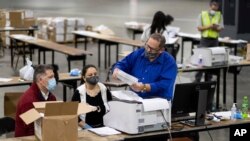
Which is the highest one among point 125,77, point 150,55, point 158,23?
point 158,23

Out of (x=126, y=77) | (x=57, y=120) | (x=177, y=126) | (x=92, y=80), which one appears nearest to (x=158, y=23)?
(x=92, y=80)

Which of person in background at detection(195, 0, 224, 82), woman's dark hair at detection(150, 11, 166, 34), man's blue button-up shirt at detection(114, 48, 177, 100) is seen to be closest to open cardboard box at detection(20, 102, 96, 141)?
man's blue button-up shirt at detection(114, 48, 177, 100)

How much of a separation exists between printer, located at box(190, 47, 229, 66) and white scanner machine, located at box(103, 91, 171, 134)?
383 centimetres

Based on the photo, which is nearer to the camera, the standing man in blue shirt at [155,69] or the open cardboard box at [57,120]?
the open cardboard box at [57,120]

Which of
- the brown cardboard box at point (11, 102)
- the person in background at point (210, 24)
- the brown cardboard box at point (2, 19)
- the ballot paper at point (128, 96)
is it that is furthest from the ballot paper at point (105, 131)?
the brown cardboard box at point (2, 19)

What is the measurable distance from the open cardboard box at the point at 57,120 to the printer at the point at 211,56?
4.40 metres

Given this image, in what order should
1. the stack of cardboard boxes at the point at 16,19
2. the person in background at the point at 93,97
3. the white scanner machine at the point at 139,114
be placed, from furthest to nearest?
the stack of cardboard boxes at the point at 16,19
the person in background at the point at 93,97
the white scanner machine at the point at 139,114

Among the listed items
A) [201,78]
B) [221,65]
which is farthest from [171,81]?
[201,78]

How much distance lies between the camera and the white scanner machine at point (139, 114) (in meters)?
4.18

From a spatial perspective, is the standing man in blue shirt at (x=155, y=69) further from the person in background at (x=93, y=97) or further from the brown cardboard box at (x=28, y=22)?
the brown cardboard box at (x=28, y=22)

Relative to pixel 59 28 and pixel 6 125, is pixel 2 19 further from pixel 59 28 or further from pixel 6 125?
pixel 6 125

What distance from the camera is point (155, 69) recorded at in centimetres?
472

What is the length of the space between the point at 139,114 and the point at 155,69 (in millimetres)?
675

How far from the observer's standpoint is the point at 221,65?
27.0ft
